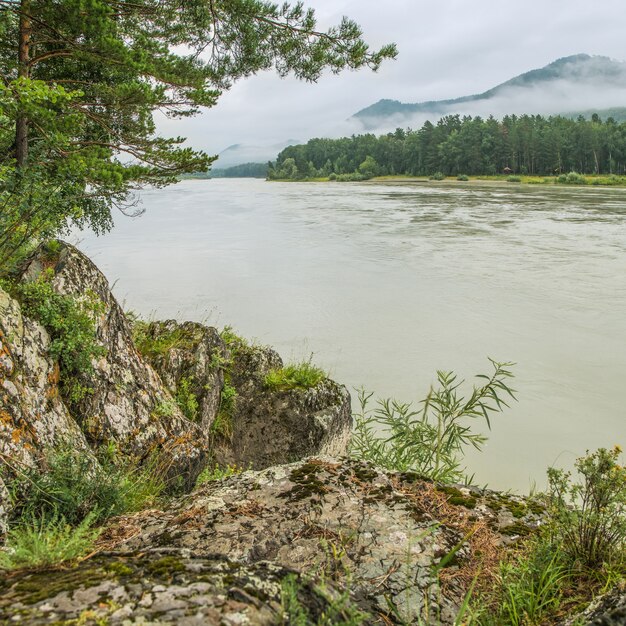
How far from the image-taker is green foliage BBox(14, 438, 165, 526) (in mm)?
2836

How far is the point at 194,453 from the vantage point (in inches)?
191

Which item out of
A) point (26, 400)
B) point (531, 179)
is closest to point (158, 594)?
point (26, 400)

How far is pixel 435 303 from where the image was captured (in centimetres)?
1401

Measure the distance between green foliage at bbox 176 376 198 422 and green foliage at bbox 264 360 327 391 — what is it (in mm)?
1234

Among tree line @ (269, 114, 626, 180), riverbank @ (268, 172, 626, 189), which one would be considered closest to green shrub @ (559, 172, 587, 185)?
riverbank @ (268, 172, 626, 189)

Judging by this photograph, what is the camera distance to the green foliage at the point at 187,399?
5.61m

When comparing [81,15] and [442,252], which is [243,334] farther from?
[442,252]

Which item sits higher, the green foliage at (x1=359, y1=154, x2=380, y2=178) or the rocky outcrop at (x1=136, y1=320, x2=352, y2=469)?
the green foliage at (x1=359, y1=154, x2=380, y2=178)

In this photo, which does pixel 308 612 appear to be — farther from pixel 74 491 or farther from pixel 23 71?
pixel 23 71

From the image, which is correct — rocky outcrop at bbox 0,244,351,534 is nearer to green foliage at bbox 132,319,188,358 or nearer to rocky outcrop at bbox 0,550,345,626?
green foliage at bbox 132,319,188,358

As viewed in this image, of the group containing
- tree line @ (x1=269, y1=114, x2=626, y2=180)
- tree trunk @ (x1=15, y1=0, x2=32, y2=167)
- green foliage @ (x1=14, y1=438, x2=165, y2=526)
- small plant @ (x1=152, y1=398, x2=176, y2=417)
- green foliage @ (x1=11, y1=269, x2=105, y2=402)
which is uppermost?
tree line @ (x1=269, y1=114, x2=626, y2=180)

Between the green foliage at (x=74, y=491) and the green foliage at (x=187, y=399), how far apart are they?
2.04 meters

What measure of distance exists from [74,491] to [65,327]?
170 centimetres

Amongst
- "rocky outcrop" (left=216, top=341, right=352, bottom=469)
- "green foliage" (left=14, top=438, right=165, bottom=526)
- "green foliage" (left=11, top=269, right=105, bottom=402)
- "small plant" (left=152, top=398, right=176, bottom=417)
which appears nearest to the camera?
"green foliage" (left=14, top=438, right=165, bottom=526)
